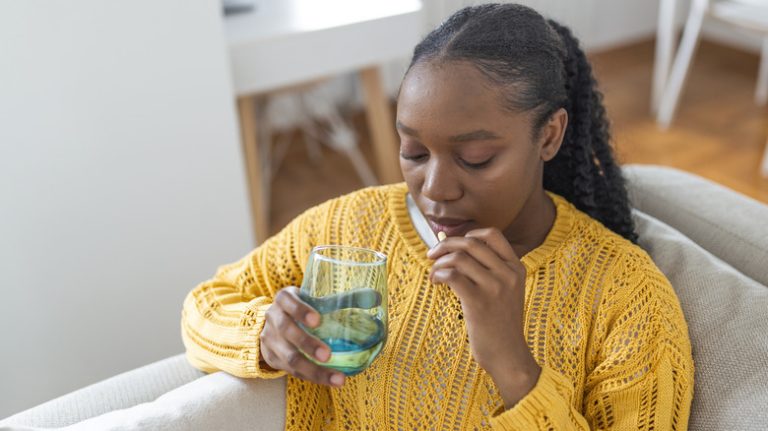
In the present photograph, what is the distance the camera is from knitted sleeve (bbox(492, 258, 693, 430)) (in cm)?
96

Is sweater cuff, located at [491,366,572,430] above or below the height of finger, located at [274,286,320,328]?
below

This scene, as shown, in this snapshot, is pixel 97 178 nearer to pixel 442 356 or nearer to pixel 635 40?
pixel 442 356

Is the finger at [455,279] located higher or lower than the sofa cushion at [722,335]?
higher

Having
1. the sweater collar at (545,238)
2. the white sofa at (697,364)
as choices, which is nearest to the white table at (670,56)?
the white sofa at (697,364)

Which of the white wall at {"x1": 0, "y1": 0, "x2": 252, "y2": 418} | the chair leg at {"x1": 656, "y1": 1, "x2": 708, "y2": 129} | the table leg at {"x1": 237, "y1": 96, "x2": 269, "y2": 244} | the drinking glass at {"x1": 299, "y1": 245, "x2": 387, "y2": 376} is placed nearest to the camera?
the drinking glass at {"x1": 299, "y1": 245, "x2": 387, "y2": 376}

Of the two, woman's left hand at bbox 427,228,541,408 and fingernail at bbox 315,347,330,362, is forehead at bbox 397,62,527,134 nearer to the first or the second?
woman's left hand at bbox 427,228,541,408

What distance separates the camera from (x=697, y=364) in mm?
1078

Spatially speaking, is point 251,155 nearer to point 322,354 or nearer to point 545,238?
point 545,238

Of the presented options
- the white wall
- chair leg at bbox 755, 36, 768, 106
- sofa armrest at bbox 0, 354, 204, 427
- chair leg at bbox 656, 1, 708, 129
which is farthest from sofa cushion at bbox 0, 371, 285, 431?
chair leg at bbox 755, 36, 768, 106

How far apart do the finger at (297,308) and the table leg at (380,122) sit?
5.69 feet

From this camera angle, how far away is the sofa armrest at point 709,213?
127 centimetres

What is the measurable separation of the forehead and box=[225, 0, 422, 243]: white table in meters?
1.21

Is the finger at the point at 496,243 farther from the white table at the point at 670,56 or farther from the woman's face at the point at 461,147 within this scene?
the white table at the point at 670,56

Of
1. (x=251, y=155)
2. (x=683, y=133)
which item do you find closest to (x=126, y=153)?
(x=251, y=155)
